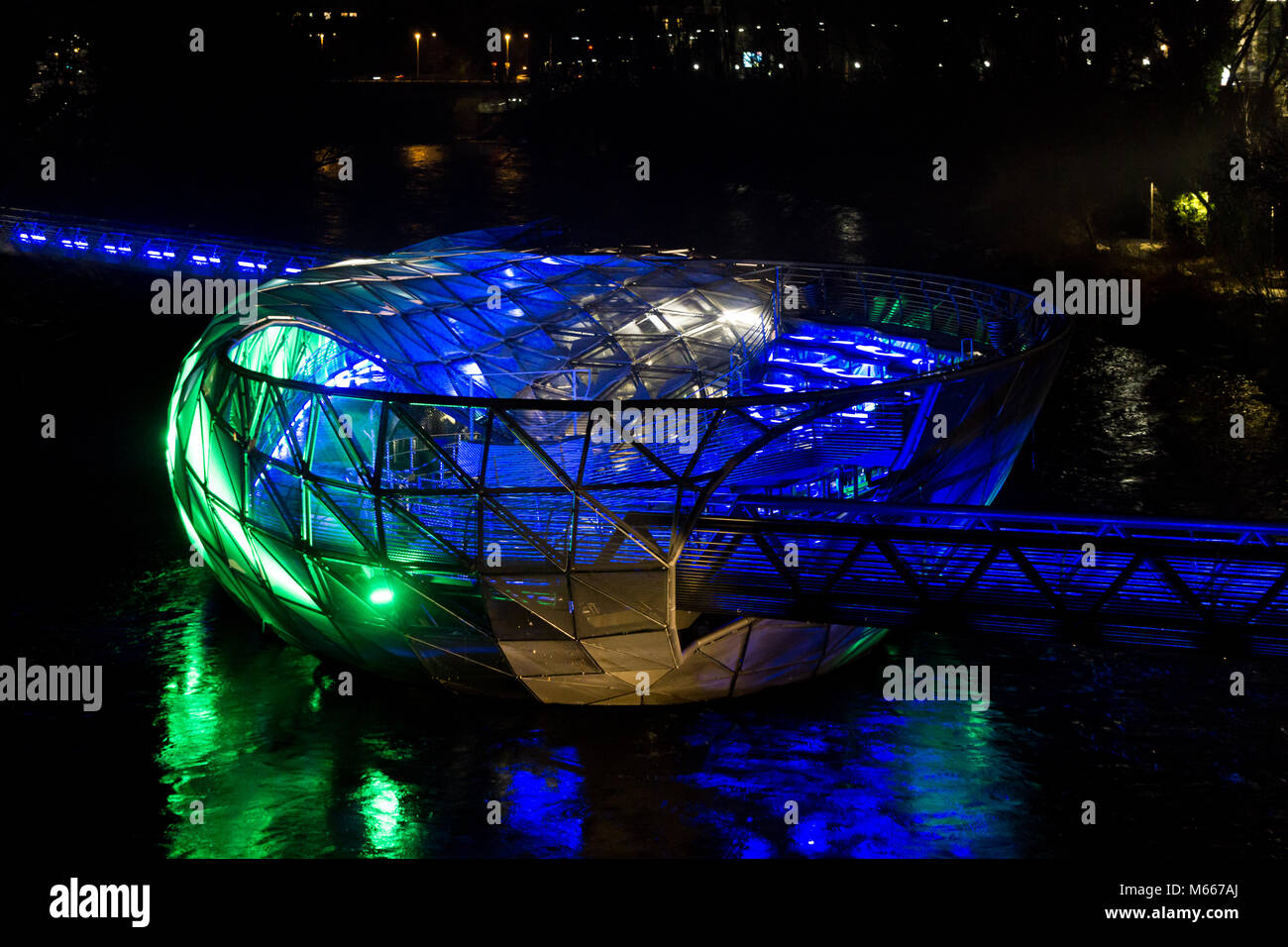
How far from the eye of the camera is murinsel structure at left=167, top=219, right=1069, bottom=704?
15719 mm

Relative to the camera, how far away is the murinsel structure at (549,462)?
15719 mm

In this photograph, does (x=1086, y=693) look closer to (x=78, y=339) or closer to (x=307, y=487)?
(x=307, y=487)

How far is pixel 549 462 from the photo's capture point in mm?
15516
